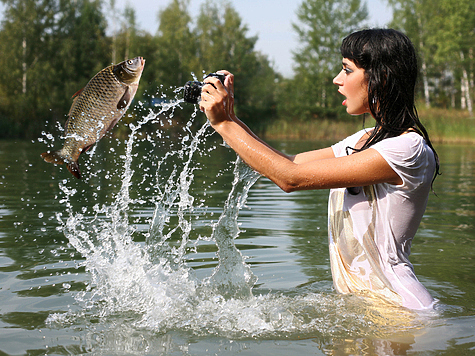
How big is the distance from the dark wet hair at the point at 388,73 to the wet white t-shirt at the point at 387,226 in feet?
0.48

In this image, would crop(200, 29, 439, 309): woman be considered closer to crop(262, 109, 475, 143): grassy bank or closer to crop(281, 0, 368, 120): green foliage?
crop(262, 109, 475, 143): grassy bank

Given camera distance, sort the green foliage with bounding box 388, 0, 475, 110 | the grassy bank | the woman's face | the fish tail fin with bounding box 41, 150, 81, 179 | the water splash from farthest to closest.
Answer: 1. the green foliage with bounding box 388, 0, 475, 110
2. the grassy bank
3. the fish tail fin with bounding box 41, 150, 81, 179
4. the water splash
5. the woman's face

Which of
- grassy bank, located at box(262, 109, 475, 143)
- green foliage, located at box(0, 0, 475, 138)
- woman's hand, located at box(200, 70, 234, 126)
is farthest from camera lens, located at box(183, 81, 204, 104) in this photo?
green foliage, located at box(0, 0, 475, 138)

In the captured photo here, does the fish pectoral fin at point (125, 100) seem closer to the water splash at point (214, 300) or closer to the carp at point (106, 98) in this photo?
the carp at point (106, 98)

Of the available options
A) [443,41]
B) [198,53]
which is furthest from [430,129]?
[198,53]

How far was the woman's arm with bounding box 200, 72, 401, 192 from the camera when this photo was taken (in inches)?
93.3

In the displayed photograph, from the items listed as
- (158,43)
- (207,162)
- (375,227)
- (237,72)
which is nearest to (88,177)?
(207,162)

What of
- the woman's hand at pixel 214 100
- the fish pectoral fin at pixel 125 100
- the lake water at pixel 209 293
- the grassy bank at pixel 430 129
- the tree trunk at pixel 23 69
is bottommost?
the lake water at pixel 209 293

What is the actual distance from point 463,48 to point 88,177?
38307mm

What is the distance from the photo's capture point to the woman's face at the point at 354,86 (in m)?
2.60

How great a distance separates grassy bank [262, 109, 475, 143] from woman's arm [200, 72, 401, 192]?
17.4m

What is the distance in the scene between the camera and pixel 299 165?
240 cm

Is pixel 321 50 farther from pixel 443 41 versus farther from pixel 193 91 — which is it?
pixel 193 91

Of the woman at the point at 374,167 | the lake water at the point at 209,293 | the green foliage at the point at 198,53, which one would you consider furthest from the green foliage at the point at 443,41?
the woman at the point at 374,167
